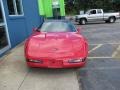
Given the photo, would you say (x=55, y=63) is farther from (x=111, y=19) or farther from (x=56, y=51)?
(x=111, y=19)

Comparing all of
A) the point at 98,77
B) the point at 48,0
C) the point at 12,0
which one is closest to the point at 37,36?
the point at 98,77

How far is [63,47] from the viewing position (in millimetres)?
6723

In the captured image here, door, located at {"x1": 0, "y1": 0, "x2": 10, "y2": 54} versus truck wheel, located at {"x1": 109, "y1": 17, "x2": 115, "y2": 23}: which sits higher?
door, located at {"x1": 0, "y1": 0, "x2": 10, "y2": 54}

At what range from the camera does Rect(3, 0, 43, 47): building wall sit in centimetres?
1050

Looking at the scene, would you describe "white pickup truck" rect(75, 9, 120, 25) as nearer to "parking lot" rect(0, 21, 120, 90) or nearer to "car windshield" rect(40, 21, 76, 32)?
"car windshield" rect(40, 21, 76, 32)

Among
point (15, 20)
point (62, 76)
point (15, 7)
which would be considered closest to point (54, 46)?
point (62, 76)

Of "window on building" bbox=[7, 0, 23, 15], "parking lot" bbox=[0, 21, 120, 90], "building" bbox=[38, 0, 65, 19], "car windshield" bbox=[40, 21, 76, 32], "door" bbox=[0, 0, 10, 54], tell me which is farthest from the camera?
"building" bbox=[38, 0, 65, 19]

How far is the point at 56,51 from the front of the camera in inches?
258

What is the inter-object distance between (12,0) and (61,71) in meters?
6.13

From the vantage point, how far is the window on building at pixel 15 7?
1120 centimetres

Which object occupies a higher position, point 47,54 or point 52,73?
point 47,54

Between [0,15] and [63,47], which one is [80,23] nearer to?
[0,15]

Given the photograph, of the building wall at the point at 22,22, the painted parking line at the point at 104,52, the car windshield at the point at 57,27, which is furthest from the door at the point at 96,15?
the car windshield at the point at 57,27

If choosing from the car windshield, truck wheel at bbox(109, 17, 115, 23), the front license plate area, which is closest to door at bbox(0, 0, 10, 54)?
the car windshield
